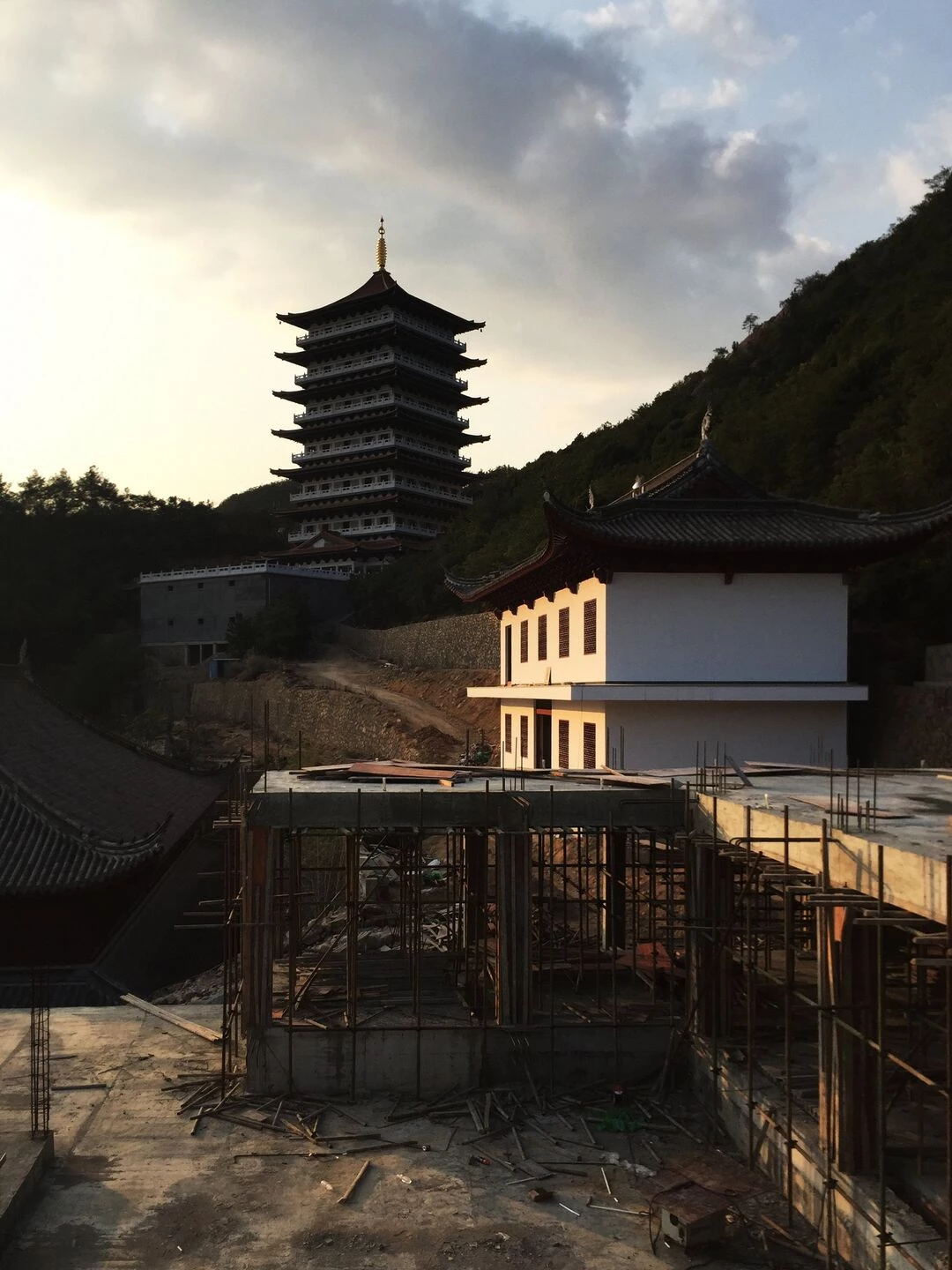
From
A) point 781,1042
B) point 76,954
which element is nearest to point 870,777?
point 781,1042

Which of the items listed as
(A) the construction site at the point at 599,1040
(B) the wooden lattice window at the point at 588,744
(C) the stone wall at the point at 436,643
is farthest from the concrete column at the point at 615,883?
(C) the stone wall at the point at 436,643

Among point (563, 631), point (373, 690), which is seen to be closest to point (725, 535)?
point (563, 631)

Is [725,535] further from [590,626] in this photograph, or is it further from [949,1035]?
[949,1035]

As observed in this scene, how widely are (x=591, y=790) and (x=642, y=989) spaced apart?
307cm

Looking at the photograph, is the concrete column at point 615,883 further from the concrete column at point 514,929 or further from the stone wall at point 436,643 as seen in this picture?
the stone wall at point 436,643

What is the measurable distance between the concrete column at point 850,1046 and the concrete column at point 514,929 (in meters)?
3.78

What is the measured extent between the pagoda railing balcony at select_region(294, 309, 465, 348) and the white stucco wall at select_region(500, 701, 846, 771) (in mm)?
43965

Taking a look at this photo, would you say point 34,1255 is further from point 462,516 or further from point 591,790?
point 462,516

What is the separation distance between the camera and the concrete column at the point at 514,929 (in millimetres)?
10883

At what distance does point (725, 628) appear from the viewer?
65.3 ft

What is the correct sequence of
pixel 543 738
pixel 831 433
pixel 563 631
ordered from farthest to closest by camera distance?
pixel 831 433 < pixel 543 738 < pixel 563 631

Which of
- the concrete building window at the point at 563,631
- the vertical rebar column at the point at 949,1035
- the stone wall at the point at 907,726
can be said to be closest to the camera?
the vertical rebar column at the point at 949,1035

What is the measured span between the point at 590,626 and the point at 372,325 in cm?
4275

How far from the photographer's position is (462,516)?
5912cm
